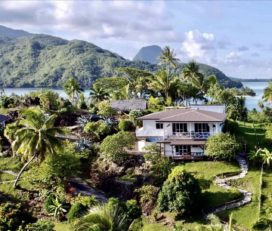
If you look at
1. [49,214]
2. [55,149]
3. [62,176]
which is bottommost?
[49,214]

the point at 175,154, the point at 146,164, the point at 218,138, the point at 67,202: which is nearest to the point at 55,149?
the point at 67,202

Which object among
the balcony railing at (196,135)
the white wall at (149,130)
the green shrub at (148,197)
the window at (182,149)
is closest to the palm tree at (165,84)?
the white wall at (149,130)

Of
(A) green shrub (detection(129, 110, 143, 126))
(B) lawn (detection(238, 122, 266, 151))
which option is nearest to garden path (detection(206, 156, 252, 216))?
(B) lawn (detection(238, 122, 266, 151))

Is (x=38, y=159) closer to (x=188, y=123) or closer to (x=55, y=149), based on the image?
(x=55, y=149)

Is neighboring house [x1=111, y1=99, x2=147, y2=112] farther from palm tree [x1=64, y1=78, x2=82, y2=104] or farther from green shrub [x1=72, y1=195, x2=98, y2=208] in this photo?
green shrub [x1=72, y1=195, x2=98, y2=208]

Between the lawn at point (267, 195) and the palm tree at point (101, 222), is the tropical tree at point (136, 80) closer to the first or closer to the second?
the lawn at point (267, 195)
